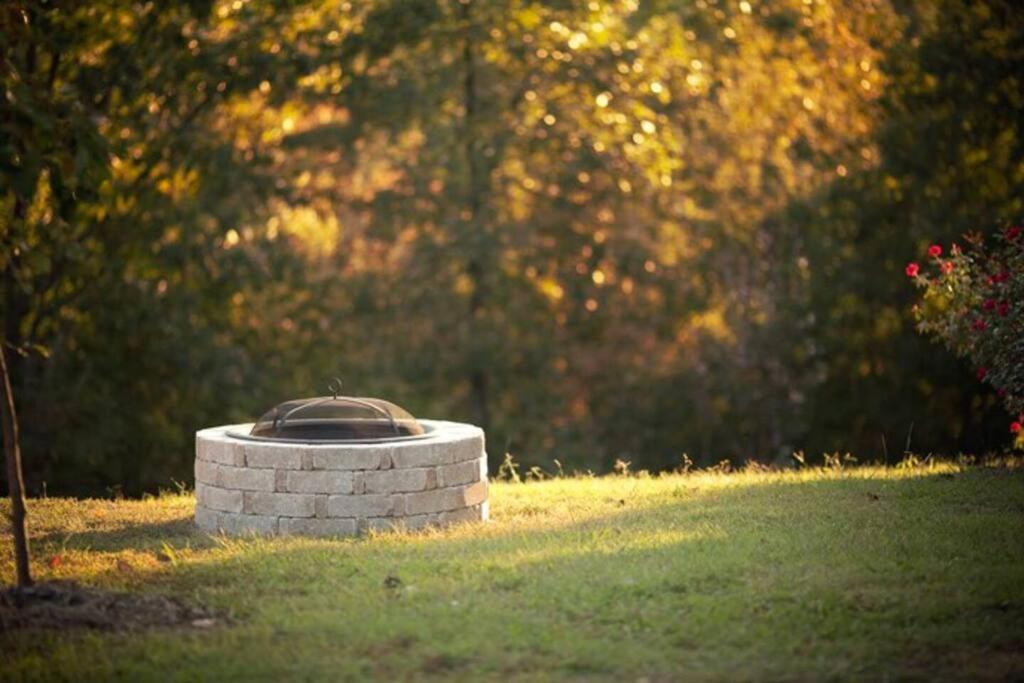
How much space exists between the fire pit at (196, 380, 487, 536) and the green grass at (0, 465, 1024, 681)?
32 centimetres

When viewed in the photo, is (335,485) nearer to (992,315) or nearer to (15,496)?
(15,496)

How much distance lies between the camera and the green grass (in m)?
6.80

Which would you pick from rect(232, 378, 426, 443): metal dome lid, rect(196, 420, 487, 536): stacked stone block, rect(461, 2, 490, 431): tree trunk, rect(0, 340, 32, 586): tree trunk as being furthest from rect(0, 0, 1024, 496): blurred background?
rect(0, 340, 32, 586): tree trunk

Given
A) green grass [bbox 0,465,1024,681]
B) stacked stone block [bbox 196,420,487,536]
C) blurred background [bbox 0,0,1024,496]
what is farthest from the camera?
blurred background [bbox 0,0,1024,496]

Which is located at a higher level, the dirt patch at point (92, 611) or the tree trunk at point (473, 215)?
the tree trunk at point (473, 215)

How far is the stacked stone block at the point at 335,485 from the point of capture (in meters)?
10.2

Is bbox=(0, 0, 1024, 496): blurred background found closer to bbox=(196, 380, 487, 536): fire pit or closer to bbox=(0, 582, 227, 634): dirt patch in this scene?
bbox=(196, 380, 487, 536): fire pit

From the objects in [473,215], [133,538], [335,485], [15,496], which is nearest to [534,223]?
[473,215]

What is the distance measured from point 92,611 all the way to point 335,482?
2767 mm

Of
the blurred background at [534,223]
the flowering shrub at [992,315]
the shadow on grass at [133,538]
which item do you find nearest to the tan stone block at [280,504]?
the shadow on grass at [133,538]

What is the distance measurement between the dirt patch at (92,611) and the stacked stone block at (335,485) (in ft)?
7.36

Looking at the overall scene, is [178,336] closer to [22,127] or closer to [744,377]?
[744,377]

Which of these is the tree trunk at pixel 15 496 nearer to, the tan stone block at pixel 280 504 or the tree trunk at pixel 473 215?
the tan stone block at pixel 280 504

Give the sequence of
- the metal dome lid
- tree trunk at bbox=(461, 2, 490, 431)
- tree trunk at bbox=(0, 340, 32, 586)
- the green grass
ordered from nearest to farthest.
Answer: the green grass → tree trunk at bbox=(0, 340, 32, 586) → the metal dome lid → tree trunk at bbox=(461, 2, 490, 431)
